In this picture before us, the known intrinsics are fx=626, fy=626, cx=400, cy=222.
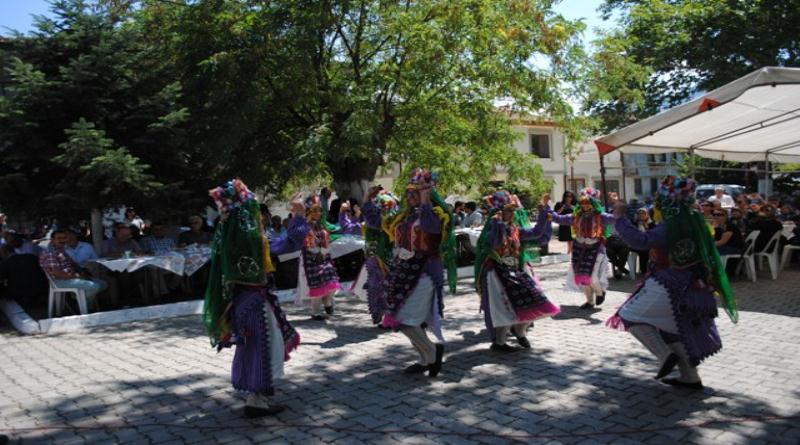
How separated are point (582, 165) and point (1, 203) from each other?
118 feet

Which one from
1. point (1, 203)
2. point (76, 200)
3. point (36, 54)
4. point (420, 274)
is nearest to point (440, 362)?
point (420, 274)

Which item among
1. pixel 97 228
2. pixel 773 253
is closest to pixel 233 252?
pixel 97 228

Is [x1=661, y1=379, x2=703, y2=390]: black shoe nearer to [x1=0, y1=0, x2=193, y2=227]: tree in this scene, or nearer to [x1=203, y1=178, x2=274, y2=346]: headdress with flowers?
[x1=203, y1=178, x2=274, y2=346]: headdress with flowers

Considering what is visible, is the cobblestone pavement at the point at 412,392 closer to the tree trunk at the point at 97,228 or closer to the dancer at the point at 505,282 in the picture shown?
the dancer at the point at 505,282

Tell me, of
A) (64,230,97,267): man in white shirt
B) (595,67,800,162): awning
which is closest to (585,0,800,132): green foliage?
(595,67,800,162): awning

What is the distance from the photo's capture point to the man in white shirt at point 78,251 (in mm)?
9500

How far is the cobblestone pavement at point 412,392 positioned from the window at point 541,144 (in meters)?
29.9

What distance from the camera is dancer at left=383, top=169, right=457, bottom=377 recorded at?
5555 mm

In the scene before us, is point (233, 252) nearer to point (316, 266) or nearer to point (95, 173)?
point (316, 266)

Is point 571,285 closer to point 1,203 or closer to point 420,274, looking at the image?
point 420,274

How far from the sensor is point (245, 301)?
15.4 feet

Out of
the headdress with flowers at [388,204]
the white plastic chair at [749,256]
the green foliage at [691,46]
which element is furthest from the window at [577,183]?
the headdress with flowers at [388,204]

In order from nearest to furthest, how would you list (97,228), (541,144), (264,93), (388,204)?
(388,204) → (97,228) → (264,93) → (541,144)

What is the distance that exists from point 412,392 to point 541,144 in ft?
111
